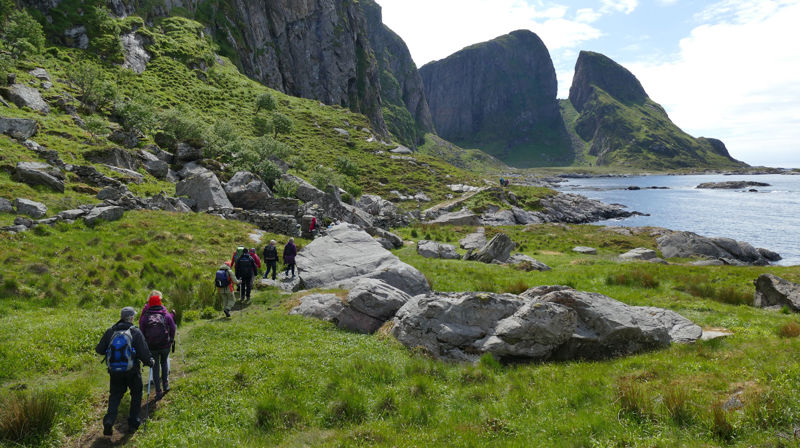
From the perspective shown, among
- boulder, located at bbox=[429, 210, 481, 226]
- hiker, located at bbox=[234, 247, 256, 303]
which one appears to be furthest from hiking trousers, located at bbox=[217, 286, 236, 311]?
boulder, located at bbox=[429, 210, 481, 226]

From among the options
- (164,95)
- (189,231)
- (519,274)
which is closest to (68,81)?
(164,95)

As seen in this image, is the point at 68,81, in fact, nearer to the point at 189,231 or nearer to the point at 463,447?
the point at 189,231

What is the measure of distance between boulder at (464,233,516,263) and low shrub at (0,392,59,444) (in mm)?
29070

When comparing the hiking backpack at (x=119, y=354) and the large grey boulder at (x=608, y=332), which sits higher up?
the hiking backpack at (x=119, y=354)

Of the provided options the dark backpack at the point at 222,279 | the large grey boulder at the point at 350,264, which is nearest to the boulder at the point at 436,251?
the large grey boulder at the point at 350,264

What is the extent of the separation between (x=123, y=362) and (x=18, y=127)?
37149 mm

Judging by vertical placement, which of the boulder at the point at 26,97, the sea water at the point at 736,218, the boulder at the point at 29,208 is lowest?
the sea water at the point at 736,218

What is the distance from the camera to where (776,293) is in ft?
63.1

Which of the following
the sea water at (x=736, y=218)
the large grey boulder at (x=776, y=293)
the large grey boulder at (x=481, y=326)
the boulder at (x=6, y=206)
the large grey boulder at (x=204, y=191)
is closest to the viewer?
the large grey boulder at (x=481, y=326)

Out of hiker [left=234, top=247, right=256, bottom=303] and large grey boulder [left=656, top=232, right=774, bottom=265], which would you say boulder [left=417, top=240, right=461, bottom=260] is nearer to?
hiker [left=234, top=247, right=256, bottom=303]

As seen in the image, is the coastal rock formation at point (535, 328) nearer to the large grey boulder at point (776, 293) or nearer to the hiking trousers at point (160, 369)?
the hiking trousers at point (160, 369)

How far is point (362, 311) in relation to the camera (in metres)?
16.2

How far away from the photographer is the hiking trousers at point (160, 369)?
34.3ft

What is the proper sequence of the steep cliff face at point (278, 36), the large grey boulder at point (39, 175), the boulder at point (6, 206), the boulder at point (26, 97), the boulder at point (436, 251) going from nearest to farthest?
1. the boulder at point (6, 206)
2. the large grey boulder at point (39, 175)
3. the boulder at point (436, 251)
4. the boulder at point (26, 97)
5. the steep cliff face at point (278, 36)
